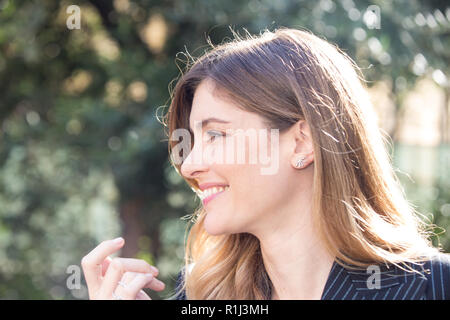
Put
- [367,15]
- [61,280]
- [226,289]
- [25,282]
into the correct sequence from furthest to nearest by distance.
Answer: [61,280] < [25,282] < [367,15] < [226,289]

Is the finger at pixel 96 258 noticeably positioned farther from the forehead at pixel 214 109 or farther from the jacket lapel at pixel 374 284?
the jacket lapel at pixel 374 284

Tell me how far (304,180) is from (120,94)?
2456 millimetres

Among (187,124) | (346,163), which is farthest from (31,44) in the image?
(346,163)

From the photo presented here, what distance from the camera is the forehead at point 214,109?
1.90m

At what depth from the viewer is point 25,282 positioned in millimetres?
5223

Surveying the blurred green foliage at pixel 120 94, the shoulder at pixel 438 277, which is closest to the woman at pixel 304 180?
the shoulder at pixel 438 277

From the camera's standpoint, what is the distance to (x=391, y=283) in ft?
6.18

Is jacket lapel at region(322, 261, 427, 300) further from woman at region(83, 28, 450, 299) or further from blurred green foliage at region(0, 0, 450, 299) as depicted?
blurred green foliage at region(0, 0, 450, 299)

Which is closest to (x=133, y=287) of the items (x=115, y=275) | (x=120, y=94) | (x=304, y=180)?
(x=115, y=275)

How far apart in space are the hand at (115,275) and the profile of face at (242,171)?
281 mm

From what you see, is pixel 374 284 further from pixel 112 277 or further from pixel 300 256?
pixel 112 277

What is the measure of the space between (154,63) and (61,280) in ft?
9.96

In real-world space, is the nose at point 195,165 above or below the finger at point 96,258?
above
